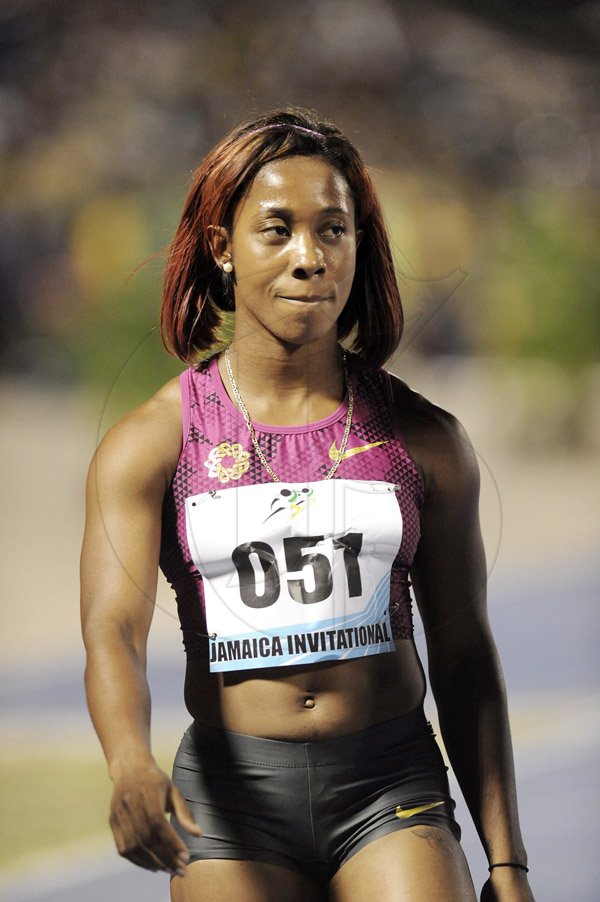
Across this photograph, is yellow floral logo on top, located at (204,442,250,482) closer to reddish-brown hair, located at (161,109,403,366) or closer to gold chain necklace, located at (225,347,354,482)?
gold chain necklace, located at (225,347,354,482)

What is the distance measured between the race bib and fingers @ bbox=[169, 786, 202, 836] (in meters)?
0.17

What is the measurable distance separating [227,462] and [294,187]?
10.8 inches

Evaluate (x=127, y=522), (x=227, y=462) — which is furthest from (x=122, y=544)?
(x=227, y=462)

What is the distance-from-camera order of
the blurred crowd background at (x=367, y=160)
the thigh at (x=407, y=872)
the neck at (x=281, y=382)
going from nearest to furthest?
the thigh at (x=407, y=872) < the neck at (x=281, y=382) < the blurred crowd background at (x=367, y=160)

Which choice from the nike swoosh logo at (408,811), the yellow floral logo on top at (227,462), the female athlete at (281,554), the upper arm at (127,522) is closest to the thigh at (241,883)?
the female athlete at (281,554)

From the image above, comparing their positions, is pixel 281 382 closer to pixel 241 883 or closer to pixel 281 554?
pixel 281 554

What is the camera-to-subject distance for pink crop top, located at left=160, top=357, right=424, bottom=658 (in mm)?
1131

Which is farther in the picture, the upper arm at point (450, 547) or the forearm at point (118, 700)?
the upper arm at point (450, 547)

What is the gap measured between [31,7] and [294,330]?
0.83m

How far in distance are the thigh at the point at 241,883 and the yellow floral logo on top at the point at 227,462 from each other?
37 centimetres

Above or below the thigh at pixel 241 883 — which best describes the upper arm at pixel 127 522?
above

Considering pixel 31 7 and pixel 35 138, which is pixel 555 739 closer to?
pixel 35 138

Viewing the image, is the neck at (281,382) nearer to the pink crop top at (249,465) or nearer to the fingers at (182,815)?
the pink crop top at (249,465)

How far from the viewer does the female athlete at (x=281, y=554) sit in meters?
1.09
